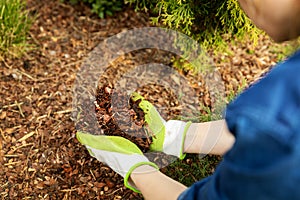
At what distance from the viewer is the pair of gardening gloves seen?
1972mm

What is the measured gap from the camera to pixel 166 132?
2123mm

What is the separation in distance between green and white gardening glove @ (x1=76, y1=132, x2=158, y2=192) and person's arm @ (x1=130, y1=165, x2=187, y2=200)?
0.03 meters

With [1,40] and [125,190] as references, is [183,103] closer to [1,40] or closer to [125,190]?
[125,190]

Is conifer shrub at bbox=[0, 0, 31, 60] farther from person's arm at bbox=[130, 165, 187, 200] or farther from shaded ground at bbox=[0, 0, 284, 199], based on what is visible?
person's arm at bbox=[130, 165, 187, 200]

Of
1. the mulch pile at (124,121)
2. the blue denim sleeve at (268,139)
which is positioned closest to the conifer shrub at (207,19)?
the mulch pile at (124,121)

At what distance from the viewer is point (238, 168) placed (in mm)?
1074

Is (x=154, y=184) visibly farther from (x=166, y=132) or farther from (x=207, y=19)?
(x=207, y=19)

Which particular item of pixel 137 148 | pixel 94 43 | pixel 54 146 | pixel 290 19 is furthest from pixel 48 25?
pixel 290 19

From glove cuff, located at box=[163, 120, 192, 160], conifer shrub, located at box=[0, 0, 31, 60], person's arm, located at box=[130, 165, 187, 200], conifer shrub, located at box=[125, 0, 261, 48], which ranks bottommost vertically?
person's arm, located at box=[130, 165, 187, 200]

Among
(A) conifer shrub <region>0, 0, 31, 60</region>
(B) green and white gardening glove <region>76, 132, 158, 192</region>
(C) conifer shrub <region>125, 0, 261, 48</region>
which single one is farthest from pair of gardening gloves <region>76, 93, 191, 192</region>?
(A) conifer shrub <region>0, 0, 31, 60</region>

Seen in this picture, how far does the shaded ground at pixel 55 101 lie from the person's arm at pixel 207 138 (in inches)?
12.0

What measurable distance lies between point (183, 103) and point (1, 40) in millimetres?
914

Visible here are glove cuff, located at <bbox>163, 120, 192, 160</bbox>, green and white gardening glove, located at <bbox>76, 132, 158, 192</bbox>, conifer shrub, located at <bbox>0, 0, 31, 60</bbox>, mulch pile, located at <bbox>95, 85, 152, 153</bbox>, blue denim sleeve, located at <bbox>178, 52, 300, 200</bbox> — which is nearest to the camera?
blue denim sleeve, located at <bbox>178, 52, 300, 200</bbox>

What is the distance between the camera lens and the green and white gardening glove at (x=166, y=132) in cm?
209
